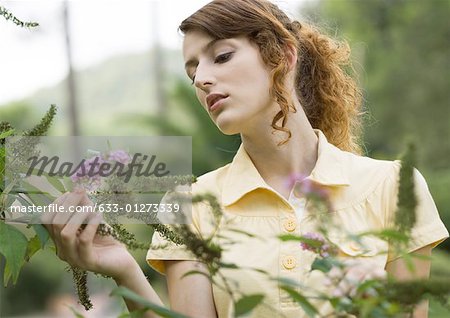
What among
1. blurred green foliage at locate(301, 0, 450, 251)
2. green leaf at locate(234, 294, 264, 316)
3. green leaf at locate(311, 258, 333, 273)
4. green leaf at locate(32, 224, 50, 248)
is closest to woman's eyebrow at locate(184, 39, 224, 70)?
green leaf at locate(32, 224, 50, 248)

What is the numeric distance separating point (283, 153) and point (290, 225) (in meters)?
0.15

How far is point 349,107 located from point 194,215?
54 cm

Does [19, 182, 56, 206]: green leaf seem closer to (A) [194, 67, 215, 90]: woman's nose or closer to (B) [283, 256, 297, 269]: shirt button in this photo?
(A) [194, 67, 215, 90]: woman's nose

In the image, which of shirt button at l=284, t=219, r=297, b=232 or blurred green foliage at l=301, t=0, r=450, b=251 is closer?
shirt button at l=284, t=219, r=297, b=232

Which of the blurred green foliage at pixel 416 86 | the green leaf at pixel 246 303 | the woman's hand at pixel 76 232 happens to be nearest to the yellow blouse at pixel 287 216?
the woman's hand at pixel 76 232

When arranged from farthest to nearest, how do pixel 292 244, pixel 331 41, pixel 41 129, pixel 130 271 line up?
1. pixel 331 41
2. pixel 292 244
3. pixel 130 271
4. pixel 41 129

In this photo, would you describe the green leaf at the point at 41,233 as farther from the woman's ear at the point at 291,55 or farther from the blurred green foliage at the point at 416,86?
the blurred green foliage at the point at 416,86

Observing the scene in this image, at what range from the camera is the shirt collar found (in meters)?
1.75

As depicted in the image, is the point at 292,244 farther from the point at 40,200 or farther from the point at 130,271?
the point at 40,200

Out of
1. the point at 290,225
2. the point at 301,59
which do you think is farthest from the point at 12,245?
the point at 301,59

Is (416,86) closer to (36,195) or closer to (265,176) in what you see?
(265,176)

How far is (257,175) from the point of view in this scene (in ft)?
5.82

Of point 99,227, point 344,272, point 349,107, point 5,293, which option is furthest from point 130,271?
point 5,293

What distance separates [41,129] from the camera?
3.79 ft
